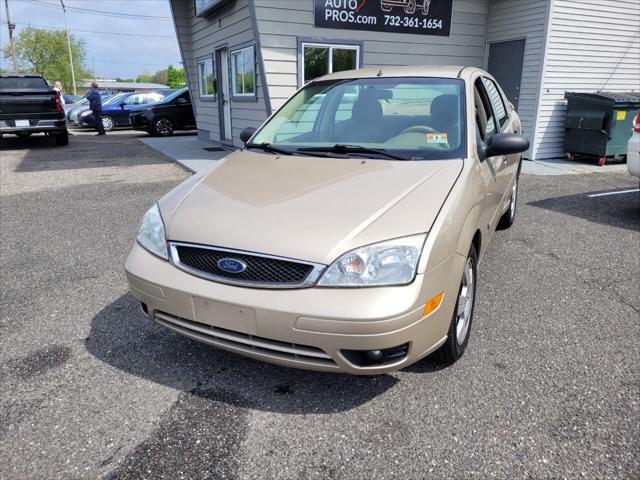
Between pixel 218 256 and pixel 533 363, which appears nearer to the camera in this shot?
pixel 218 256

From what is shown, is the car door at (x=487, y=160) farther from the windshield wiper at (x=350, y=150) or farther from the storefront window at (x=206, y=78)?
the storefront window at (x=206, y=78)

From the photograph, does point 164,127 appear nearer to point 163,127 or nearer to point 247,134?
point 163,127

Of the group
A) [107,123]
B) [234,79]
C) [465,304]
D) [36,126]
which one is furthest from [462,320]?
[107,123]

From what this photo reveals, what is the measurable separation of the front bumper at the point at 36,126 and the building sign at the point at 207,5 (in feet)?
16.2

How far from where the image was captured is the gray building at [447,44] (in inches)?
348

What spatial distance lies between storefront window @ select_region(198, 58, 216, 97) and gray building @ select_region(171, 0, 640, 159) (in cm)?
145

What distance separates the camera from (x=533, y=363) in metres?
2.85

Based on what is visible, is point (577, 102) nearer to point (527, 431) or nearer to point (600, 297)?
point (600, 297)

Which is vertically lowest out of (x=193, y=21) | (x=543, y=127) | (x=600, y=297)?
(x=600, y=297)

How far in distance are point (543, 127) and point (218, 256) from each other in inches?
371

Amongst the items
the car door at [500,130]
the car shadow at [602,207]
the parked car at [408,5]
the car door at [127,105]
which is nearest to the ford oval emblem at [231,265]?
the car door at [500,130]

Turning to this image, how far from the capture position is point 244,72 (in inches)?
409

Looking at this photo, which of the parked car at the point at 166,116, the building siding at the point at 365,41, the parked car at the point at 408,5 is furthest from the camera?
the parked car at the point at 166,116

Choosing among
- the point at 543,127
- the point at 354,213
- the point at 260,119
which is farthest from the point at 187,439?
the point at 543,127
